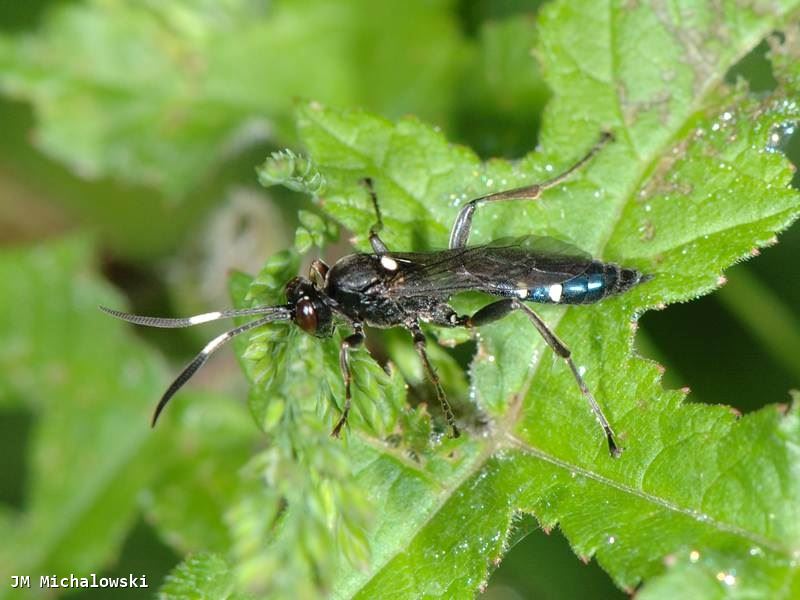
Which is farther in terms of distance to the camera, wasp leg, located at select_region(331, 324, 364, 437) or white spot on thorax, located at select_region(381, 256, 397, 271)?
white spot on thorax, located at select_region(381, 256, 397, 271)

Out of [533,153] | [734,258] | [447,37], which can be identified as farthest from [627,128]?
[447,37]

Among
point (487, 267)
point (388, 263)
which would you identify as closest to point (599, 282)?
point (487, 267)

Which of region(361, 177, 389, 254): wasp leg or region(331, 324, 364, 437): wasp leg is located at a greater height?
region(361, 177, 389, 254): wasp leg

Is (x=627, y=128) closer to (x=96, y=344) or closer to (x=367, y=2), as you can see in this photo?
(x=367, y=2)

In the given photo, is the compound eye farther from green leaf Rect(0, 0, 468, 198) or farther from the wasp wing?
green leaf Rect(0, 0, 468, 198)

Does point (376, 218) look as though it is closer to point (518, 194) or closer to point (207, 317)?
point (518, 194)

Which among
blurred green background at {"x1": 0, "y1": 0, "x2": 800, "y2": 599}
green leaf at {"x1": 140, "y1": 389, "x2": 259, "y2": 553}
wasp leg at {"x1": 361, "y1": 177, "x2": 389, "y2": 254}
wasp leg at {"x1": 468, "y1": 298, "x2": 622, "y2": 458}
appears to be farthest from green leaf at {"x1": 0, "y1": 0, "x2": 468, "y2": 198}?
wasp leg at {"x1": 468, "y1": 298, "x2": 622, "y2": 458}

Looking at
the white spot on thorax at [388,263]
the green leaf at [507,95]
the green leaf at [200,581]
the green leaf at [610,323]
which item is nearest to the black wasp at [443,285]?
the white spot on thorax at [388,263]

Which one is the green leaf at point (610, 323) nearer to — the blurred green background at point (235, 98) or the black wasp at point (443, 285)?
the black wasp at point (443, 285)
